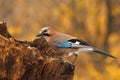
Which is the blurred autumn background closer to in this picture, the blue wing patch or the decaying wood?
the blue wing patch

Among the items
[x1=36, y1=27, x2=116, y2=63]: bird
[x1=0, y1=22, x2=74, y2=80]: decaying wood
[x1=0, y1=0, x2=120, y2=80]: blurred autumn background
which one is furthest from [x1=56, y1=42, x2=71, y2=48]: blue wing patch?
[x1=0, y1=0, x2=120, y2=80]: blurred autumn background

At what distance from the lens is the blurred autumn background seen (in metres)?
17.4

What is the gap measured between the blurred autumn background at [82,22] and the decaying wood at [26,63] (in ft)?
33.9

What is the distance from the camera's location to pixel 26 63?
6.33 meters

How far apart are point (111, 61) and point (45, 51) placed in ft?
36.6

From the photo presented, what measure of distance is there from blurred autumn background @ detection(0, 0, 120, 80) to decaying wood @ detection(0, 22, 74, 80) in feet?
33.9

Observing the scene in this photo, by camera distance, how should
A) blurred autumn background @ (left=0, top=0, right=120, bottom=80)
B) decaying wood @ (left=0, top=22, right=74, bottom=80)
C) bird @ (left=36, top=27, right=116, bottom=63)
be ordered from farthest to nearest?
1. blurred autumn background @ (left=0, top=0, right=120, bottom=80)
2. bird @ (left=36, top=27, right=116, bottom=63)
3. decaying wood @ (left=0, top=22, right=74, bottom=80)

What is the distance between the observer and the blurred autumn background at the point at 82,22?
17436mm

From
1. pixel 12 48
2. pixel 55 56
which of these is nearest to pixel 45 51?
pixel 55 56

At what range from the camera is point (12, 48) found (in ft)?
20.5

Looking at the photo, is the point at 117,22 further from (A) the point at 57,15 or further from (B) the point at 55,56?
(B) the point at 55,56

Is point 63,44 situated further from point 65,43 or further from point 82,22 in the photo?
point 82,22

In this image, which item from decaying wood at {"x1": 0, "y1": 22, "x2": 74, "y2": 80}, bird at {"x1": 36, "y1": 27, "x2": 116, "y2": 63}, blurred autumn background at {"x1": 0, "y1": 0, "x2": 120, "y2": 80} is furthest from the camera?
blurred autumn background at {"x1": 0, "y1": 0, "x2": 120, "y2": 80}

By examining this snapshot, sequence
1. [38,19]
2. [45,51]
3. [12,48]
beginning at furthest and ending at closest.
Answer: [38,19] < [45,51] < [12,48]
